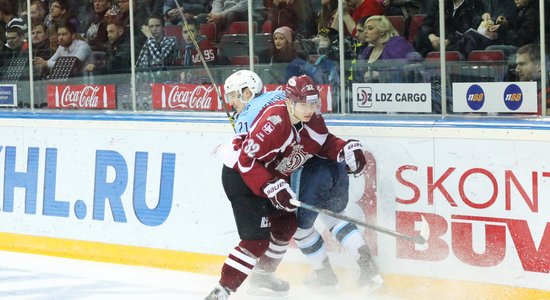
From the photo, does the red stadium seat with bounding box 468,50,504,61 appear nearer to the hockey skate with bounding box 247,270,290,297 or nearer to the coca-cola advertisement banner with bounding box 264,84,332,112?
the coca-cola advertisement banner with bounding box 264,84,332,112

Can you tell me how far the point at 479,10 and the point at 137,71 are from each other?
2498 millimetres

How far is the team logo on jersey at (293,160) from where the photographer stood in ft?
18.9

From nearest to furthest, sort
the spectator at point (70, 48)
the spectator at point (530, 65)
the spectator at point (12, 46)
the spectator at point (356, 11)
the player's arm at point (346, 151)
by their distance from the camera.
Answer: the spectator at point (530, 65) → the player's arm at point (346, 151) → the spectator at point (356, 11) → the spectator at point (70, 48) → the spectator at point (12, 46)

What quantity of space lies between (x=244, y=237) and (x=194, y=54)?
189cm

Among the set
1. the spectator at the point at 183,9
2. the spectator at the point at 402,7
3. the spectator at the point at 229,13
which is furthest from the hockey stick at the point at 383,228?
the spectator at the point at 183,9

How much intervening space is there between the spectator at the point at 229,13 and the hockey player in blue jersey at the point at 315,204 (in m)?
0.91

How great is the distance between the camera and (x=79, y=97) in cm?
781

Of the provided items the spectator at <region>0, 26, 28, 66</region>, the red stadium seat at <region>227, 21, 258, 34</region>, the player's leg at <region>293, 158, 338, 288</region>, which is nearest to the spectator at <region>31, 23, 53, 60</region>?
the spectator at <region>0, 26, 28, 66</region>

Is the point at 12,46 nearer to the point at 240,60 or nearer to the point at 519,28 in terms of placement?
the point at 240,60

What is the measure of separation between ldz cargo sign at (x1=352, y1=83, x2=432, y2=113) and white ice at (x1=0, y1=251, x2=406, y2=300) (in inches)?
40.2

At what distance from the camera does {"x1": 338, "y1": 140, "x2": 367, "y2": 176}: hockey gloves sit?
582 centimetres

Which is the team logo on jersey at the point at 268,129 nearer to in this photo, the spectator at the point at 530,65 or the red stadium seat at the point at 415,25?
the red stadium seat at the point at 415,25

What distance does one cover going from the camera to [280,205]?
17.8ft

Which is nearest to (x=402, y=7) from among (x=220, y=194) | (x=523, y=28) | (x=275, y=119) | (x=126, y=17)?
(x=523, y=28)
